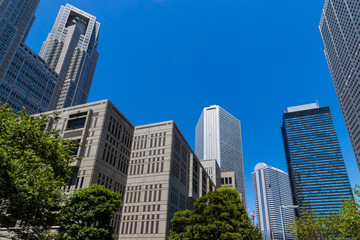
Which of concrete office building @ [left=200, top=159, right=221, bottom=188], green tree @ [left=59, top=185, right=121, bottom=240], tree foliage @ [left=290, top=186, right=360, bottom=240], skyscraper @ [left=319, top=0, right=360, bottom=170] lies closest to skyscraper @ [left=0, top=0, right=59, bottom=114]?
concrete office building @ [left=200, top=159, right=221, bottom=188]

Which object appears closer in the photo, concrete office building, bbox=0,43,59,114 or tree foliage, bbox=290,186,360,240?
tree foliage, bbox=290,186,360,240

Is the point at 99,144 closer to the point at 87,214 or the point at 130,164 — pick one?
the point at 130,164

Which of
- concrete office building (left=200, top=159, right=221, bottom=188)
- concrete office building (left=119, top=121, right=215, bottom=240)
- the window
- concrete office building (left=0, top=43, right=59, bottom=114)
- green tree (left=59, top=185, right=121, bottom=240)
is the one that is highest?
concrete office building (left=0, top=43, right=59, bottom=114)

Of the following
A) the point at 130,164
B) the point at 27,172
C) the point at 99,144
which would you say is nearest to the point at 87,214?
the point at 27,172

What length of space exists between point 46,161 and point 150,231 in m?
41.3

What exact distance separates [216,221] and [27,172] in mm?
26140

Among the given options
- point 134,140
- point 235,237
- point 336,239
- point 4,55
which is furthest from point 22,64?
point 336,239

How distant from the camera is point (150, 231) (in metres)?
59.8

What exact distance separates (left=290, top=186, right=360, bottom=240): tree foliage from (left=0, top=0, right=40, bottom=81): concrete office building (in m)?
136

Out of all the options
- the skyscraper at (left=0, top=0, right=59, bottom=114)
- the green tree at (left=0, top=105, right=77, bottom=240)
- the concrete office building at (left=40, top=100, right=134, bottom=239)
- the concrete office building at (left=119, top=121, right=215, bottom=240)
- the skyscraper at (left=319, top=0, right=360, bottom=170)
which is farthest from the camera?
the skyscraper at (left=0, top=0, right=59, bottom=114)

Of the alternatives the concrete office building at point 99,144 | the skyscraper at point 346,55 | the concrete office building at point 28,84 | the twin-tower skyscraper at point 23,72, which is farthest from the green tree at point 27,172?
the skyscraper at point 346,55

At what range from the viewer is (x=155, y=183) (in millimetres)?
65438

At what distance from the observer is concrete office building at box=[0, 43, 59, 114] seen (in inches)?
4823

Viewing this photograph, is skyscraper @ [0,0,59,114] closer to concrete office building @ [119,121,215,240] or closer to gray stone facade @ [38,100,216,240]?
gray stone facade @ [38,100,216,240]
